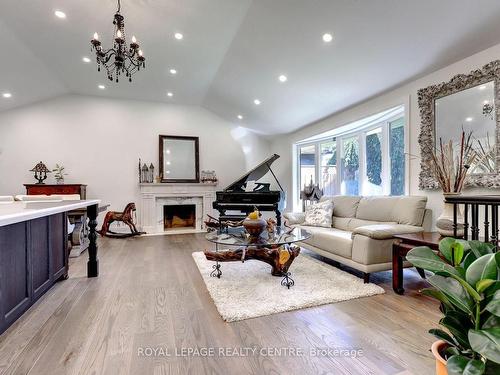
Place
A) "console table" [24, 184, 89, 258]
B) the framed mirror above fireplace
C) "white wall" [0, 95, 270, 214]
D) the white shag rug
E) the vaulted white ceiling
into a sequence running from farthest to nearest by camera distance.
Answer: the framed mirror above fireplace, "white wall" [0, 95, 270, 214], "console table" [24, 184, 89, 258], the vaulted white ceiling, the white shag rug

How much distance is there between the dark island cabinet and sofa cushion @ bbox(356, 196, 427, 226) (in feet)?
12.8

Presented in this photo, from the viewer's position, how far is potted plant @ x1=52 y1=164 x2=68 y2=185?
594cm

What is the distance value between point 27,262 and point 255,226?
211 centimetres

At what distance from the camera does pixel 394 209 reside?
3469mm

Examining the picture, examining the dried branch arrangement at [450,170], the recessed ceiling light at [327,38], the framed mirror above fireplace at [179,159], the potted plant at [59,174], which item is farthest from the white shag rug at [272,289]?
the potted plant at [59,174]

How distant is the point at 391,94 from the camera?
3828mm

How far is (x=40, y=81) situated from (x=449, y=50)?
6.78m

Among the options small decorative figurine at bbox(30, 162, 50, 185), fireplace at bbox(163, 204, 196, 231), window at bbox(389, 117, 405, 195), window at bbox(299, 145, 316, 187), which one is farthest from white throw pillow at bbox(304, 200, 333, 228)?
small decorative figurine at bbox(30, 162, 50, 185)

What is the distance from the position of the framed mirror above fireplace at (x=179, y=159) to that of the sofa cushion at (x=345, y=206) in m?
3.83

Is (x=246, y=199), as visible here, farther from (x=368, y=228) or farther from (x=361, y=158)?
(x=368, y=228)

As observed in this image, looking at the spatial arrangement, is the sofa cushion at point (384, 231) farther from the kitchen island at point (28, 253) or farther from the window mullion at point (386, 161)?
the kitchen island at point (28, 253)

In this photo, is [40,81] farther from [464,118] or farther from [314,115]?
[464,118]

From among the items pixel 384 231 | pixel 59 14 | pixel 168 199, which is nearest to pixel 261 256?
pixel 384 231

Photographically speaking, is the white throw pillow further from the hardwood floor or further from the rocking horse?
the rocking horse
